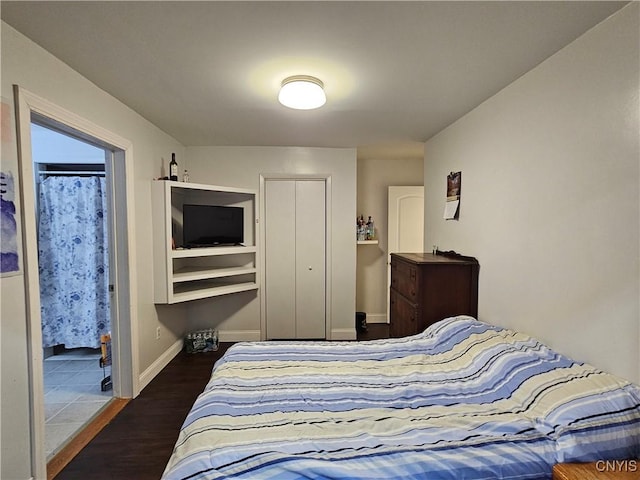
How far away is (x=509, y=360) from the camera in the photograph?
162 cm

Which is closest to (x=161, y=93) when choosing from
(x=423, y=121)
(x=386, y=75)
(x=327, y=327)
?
(x=386, y=75)

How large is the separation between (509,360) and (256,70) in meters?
2.18

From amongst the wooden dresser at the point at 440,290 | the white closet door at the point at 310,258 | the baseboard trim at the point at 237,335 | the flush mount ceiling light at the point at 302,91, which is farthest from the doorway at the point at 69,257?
the wooden dresser at the point at 440,290

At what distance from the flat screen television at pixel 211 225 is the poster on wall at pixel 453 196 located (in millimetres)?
2345

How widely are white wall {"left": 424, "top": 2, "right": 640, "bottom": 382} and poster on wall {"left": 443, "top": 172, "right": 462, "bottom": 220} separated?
1.00ft

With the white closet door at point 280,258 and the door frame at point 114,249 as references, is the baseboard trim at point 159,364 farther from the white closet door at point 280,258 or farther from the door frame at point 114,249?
the white closet door at point 280,258

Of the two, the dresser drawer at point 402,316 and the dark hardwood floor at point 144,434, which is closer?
the dark hardwood floor at point 144,434

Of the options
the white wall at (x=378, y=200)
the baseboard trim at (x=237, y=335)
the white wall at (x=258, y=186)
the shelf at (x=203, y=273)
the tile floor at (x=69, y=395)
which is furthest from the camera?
the white wall at (x=378, y=200)

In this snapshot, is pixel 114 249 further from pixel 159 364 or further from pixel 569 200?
pixel 569 200

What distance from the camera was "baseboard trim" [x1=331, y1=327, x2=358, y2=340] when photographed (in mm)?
4035

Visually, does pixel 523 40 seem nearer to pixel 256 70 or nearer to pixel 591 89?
pixel 591 89

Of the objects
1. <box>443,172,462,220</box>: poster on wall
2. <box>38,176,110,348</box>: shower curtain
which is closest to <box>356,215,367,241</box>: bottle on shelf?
<box>443,172,462,220</box>: poster on wall

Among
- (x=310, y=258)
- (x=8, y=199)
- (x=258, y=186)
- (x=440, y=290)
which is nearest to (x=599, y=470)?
(x=440, y=290)

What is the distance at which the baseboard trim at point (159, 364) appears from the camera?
2852mm
